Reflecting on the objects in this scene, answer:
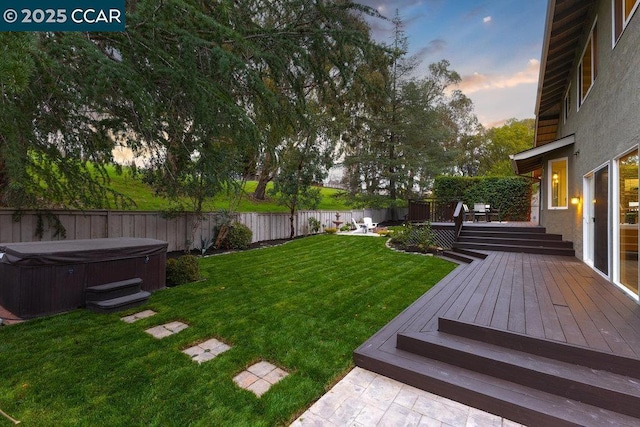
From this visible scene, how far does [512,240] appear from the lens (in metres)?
8.17

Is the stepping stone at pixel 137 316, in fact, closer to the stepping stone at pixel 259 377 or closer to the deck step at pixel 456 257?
the stepping stone at pixel 259 377

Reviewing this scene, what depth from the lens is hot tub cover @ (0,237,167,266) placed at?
3.73 metres

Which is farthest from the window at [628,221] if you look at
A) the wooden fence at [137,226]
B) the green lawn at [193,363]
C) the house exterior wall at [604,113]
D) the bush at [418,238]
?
the wooden fence at [137,226]

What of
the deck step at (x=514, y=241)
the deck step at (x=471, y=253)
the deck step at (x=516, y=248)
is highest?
Result: the deck step at (x=514, y=241)

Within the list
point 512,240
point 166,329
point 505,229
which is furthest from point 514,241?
point 166,329

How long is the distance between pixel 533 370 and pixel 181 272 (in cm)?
564

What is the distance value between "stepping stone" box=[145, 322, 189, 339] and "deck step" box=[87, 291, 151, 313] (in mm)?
958

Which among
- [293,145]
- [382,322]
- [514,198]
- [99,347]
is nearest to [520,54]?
[514,198]

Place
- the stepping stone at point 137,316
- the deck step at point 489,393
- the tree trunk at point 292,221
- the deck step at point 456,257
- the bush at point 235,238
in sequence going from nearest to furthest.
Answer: the deck step at point 489,393 < the stepping stone at point 137,316 < the deck step at point 456,257 < the bush at point 235,238 < the tree trunk at point 292,221

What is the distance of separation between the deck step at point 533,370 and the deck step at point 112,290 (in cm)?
409

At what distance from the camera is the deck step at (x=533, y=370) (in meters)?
2.10

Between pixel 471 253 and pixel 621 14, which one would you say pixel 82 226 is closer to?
pixel 471 253

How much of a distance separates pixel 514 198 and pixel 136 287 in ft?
58.0

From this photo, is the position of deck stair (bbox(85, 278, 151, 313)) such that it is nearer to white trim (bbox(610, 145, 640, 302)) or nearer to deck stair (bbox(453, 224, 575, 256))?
white trim (bbox(610, 145, 640, 302))
